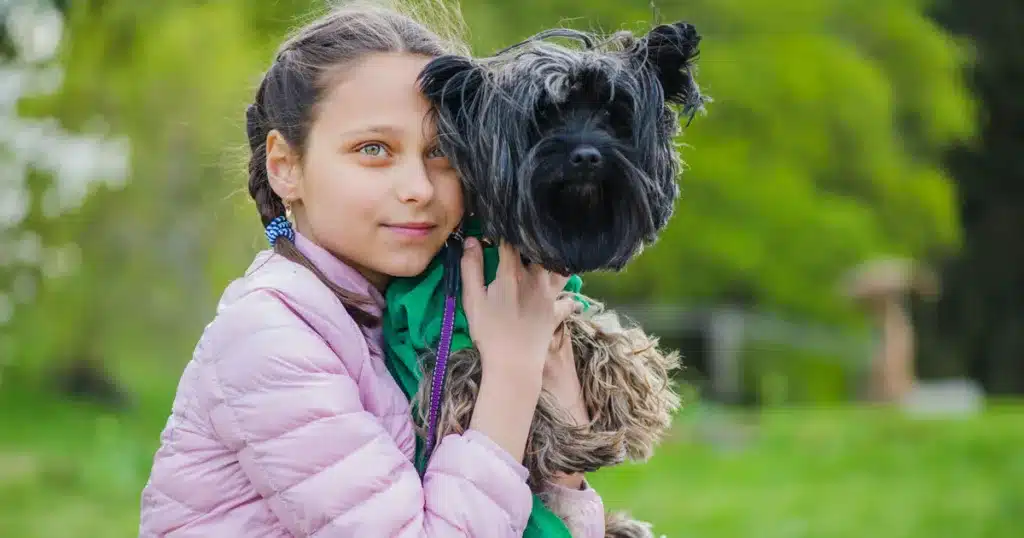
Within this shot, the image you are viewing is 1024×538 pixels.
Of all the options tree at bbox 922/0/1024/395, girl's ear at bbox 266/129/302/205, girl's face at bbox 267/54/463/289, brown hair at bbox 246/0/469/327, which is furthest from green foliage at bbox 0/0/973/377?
girl's face at bbox 267/54/463/289

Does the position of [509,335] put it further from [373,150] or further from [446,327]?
[373,150]

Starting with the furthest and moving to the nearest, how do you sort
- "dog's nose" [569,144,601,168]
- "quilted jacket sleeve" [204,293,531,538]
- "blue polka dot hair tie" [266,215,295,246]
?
"blue polka dot hair tie" [266,215,295,246] < "dog's nose" [569,144,601,168] < "quilted jacket sleeve" [204,293,531,538]

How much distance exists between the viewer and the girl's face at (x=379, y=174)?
2.45 metres

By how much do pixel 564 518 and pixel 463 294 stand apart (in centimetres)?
53

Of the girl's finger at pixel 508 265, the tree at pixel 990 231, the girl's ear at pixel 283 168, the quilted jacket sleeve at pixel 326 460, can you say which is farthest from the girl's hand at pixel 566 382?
the tree at pixel 990 231

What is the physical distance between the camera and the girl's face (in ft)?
8.03

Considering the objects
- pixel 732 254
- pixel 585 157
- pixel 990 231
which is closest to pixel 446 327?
pixel 585 157

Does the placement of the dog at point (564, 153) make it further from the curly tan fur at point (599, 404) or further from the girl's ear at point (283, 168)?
the girl's ear at point (283, 168)

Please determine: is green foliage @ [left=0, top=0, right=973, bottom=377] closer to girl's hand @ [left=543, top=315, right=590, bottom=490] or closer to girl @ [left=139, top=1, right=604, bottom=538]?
girl @ [left=139, top=1, right=604, bottom=538]

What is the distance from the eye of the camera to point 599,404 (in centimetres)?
273

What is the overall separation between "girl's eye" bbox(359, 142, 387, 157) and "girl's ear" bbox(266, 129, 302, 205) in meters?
0.18

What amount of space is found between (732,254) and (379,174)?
16202mm

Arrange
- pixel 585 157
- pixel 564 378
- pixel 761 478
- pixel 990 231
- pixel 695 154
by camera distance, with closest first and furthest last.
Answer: pixel 585 157 < pixel 564 378 < pixel 761 478 < pixel 695 154 < pixel 990 231

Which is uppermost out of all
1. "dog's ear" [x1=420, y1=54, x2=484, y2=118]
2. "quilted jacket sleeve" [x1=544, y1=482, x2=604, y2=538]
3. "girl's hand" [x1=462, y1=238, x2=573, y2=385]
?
"dog's ear" [x1=420, y1=54, x2=484, y2=118]
